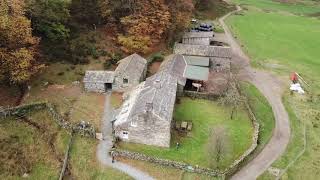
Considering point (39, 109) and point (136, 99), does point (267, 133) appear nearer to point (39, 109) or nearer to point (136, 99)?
point (136, 99)

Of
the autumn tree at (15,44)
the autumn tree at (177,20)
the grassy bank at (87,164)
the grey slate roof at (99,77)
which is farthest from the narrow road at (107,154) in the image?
the autumn tree at (177,20)

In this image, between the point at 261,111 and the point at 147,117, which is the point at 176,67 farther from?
the point at 147,117

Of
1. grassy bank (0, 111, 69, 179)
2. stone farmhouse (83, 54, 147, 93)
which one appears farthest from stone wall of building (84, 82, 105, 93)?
grassy bank (0, 111, 69, 179)

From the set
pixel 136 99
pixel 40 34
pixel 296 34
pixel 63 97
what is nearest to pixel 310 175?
pixel 136 99

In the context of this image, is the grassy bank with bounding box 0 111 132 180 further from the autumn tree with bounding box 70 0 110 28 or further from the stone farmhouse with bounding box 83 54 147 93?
the autumn tree with bounding box 70 0 110 28

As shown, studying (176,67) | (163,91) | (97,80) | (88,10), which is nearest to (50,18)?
(88,10)
